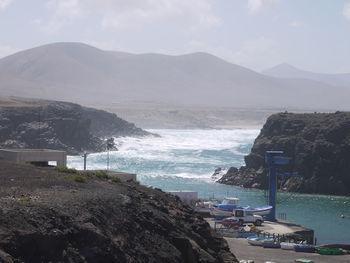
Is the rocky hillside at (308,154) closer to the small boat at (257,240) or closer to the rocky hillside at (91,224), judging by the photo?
the small boat at (257,240)

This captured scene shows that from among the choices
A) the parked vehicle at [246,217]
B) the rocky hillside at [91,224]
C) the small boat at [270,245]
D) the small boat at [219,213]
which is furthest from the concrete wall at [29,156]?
the small boat at [219,213]

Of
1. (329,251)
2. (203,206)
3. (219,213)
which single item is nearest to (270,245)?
(329,251)

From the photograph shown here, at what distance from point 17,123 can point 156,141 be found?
108 ft

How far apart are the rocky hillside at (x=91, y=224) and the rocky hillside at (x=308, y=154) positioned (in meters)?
46.0

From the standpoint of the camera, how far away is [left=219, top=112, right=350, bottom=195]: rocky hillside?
70.4 m

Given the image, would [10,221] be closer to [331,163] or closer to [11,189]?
[11,189]

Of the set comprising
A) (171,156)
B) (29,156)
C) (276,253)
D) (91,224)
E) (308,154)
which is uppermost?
(29,156)

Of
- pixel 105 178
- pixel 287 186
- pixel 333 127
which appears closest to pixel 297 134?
pixel 333 127

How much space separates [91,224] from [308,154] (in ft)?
191

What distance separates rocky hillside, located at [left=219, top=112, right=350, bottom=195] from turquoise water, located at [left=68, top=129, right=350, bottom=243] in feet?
8.77

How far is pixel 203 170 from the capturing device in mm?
87250

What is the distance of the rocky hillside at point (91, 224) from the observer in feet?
54.9

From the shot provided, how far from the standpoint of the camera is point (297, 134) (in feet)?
265

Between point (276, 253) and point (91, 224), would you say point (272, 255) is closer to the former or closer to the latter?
point (276, 253)
